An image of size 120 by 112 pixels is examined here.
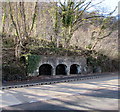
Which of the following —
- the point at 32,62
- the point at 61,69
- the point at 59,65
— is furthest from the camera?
the point at 61,69

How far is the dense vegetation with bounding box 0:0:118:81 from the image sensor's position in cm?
1239

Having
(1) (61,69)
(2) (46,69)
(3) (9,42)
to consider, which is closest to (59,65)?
(1) (61,69)

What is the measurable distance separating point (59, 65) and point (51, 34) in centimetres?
485

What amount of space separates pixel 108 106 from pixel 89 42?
15.8 metres

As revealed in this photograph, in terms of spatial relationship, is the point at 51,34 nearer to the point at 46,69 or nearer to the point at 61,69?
the point at 61,69

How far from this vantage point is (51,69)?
46.5 ft

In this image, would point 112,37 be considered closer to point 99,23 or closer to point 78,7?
point 99,23

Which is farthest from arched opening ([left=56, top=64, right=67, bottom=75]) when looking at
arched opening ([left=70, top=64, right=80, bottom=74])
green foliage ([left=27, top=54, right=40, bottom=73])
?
green foliage ([left=27, top=54, right=40, bottom=73])

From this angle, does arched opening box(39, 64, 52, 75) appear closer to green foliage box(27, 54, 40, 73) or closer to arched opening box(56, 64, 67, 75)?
Answer: arched opening box(56, 64, 67, 75)

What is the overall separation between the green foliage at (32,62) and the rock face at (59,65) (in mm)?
340

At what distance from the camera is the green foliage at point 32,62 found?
1215 cm

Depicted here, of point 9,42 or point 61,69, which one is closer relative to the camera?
point 9,42

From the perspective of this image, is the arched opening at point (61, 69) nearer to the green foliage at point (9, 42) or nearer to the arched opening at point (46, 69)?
the arched opening at point (46, 69)

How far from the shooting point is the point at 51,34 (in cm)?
1827
